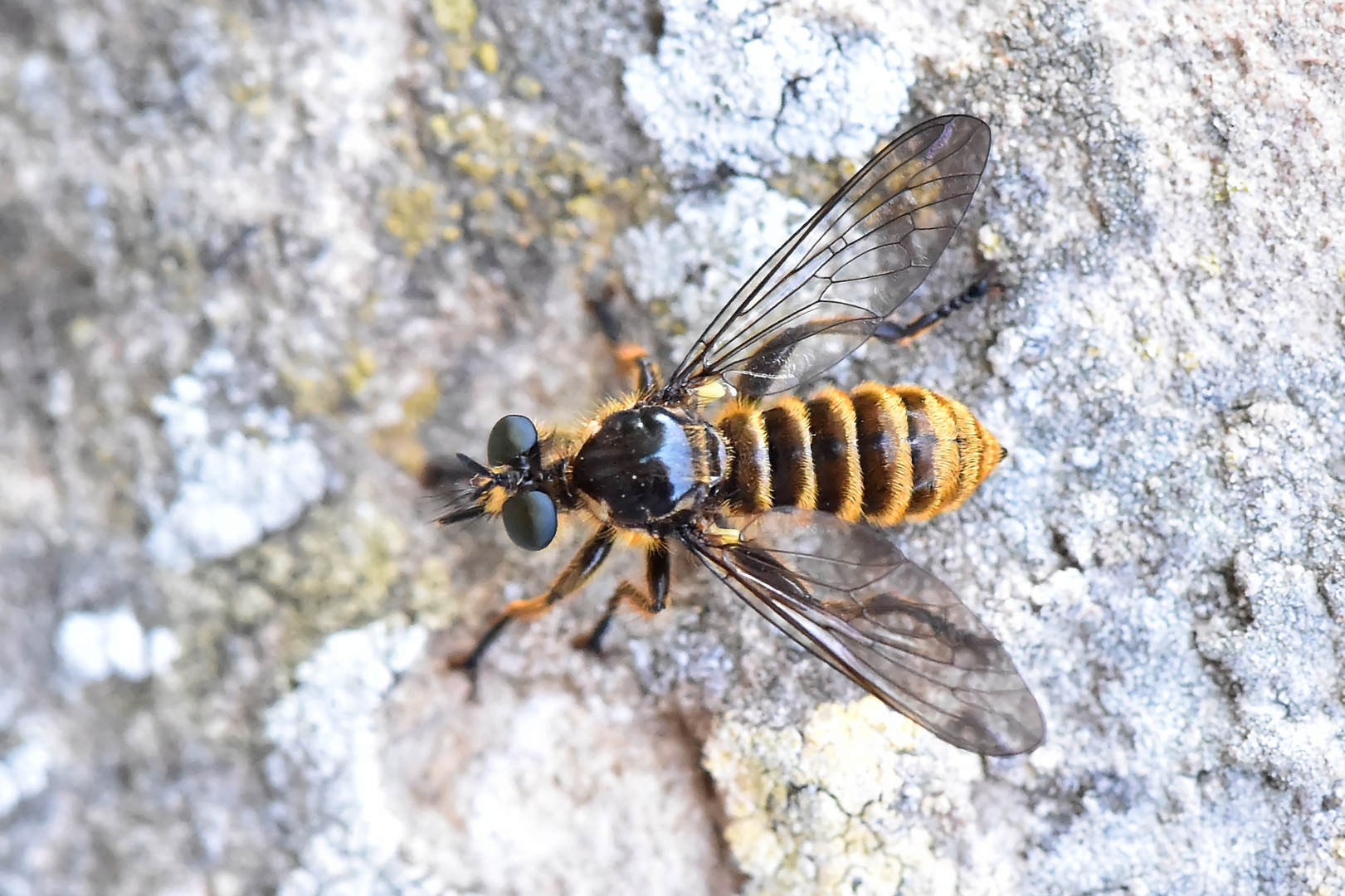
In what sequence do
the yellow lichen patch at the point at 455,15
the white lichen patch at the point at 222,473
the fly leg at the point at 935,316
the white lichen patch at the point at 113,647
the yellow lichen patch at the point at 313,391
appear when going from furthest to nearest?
the fly leg at the point at 935,316
the yellow lichen patch at the point at 455,15
the yellow lichen patch at the point at 313,391
the white lichen patch at the point at 222,473
the white lichen patch at the point at 113,647

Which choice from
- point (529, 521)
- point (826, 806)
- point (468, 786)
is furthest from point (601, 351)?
point (826, 806)

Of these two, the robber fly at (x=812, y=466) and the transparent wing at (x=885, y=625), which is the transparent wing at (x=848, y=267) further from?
the transparent wing at (x=885, y=625)

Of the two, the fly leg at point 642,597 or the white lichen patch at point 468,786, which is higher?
the fly leg at point 642,597

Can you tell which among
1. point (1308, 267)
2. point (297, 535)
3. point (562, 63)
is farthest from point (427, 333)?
point (1308, 267)

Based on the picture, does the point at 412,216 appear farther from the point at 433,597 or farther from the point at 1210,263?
the point at 1210,263

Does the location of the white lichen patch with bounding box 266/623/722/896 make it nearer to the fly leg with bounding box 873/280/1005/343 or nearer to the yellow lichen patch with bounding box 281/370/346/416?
the yellow lichen patch with bounding box 281/370/346/416

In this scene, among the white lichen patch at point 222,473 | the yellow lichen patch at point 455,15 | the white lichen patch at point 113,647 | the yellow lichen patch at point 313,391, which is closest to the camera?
the white lichen patch at point 113,647

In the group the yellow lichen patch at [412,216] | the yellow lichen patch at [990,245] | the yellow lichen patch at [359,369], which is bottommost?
the yellow lichen patch at [359,369]

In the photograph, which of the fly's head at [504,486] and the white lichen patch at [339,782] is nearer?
the white lichen patch at [339,782]

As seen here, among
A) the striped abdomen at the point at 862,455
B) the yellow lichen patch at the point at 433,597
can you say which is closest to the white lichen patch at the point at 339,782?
the yellow lichen patch at the point at 433,597
